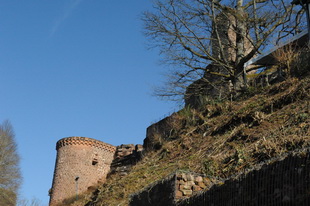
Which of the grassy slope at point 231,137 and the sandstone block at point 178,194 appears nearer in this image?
the sandstone block at point 178,194

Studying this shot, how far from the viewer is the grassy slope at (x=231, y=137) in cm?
775

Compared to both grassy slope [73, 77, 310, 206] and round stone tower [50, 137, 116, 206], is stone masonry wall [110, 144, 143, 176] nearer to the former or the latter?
round stone tower [50, 137, 116, 206]

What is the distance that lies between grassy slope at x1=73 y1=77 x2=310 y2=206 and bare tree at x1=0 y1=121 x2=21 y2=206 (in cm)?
1681

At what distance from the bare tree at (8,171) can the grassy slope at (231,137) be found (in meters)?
16.8

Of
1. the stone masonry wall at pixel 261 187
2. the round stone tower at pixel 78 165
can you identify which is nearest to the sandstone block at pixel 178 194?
the stone masonry wall at pixel 261 187

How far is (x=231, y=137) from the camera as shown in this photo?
971 cm

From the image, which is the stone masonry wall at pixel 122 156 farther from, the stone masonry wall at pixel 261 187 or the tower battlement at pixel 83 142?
the stone masonry wall at pixel 261 187

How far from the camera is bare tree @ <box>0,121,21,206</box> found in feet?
91.7

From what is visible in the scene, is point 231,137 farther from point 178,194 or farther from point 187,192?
point 178,194

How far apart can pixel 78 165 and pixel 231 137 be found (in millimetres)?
20291

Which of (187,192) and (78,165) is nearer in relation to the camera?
(187,192)

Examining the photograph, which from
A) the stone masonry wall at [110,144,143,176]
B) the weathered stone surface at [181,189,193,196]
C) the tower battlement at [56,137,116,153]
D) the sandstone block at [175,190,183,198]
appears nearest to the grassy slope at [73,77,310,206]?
the weathered stone surface at [181,189,193,196]

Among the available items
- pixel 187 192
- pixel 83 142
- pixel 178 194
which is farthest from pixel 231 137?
pixel 83 142

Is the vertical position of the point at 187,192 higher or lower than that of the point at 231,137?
lower
